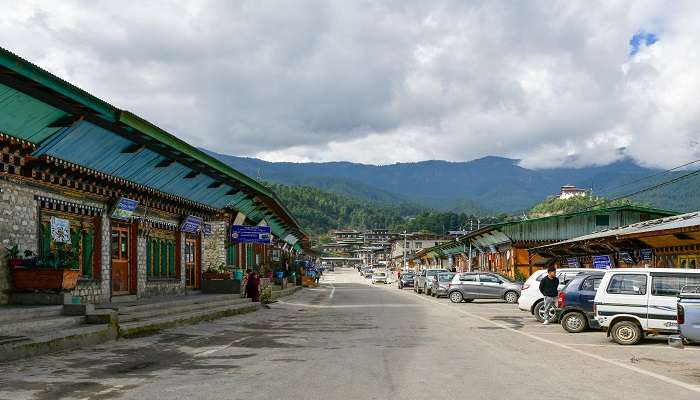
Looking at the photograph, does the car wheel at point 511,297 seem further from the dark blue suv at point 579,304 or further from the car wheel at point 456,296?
the dark blue suv at point 579,304

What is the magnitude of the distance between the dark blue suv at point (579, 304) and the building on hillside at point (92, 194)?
39.4 ft

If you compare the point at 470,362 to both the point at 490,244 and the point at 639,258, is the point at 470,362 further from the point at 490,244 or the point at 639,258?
the point at 490,244

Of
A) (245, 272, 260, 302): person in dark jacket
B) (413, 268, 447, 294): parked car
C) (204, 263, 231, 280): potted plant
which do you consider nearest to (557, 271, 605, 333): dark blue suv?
(245, 272, 260, 302): person in dark jacket

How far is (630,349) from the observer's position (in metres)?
15.4

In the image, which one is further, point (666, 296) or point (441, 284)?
point (441, 284)

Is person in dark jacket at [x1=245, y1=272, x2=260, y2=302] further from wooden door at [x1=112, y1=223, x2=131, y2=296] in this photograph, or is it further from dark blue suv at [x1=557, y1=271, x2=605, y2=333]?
dark blue suv at [x1=557, y1=271, x2=605, y2=333]

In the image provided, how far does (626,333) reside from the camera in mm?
16344

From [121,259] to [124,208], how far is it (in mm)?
1877

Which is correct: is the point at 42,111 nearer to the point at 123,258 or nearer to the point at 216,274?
the point at 123,258

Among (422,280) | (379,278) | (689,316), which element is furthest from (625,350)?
(379,278)

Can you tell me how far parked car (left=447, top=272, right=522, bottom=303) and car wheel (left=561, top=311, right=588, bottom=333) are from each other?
17.0m

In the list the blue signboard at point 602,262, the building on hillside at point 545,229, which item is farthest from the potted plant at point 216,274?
the building on hillside at point 545,229

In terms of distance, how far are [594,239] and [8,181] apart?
22.0 metres

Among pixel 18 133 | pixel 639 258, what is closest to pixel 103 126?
pixel 18 133
